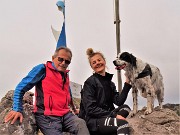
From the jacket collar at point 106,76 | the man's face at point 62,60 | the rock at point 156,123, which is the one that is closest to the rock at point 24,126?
the man's face at point 62,60

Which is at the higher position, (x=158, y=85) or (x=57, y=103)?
(x=158, y=85)

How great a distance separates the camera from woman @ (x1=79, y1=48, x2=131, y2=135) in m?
5.19

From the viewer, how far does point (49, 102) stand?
203 inches

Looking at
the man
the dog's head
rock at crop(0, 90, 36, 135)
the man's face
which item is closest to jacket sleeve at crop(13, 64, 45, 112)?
the man

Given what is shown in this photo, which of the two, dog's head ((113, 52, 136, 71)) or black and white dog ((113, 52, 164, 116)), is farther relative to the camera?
dog's head ((113, 52, 136, 71))

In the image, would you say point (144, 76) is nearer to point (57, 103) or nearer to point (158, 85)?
point (158, 85)

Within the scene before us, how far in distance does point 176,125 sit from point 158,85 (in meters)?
1.46

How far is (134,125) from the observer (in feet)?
20.5

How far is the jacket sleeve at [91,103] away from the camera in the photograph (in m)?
5.34

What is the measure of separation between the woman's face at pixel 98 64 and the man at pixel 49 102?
0.84m

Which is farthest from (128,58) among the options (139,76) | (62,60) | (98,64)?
(62,60)

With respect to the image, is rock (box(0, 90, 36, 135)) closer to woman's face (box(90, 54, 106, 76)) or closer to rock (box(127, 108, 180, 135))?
woman's face (box(90, 54, 106, 76))

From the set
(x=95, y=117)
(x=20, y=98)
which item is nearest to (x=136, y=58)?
Answer: (x=95, y=117)

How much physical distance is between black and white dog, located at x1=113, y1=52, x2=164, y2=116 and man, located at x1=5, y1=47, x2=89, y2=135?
2197 millimetres
